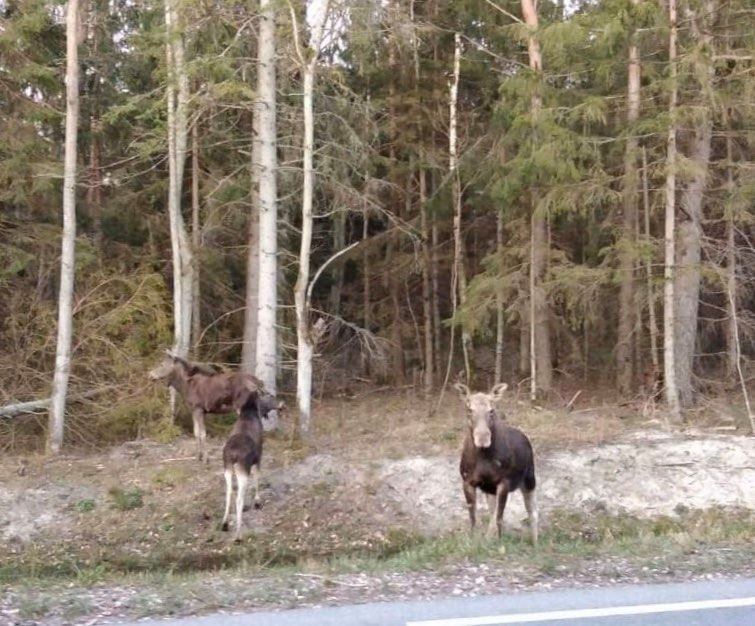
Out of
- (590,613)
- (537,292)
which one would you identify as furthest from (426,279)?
(590,613)

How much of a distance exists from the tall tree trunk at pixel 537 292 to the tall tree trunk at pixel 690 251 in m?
3.12

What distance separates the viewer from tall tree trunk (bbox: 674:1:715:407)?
56.1 feet

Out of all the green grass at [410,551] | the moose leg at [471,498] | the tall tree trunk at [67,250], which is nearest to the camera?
the green grass at [410,551]

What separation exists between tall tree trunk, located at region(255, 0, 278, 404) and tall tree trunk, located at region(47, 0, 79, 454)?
350 cm

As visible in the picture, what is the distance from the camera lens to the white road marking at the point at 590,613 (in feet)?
21.2

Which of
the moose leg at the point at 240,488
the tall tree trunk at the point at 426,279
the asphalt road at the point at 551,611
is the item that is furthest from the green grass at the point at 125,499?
the tall tree trunk at the point at 426,279

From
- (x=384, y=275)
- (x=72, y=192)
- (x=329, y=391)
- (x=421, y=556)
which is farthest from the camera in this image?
(x=384, y=275)

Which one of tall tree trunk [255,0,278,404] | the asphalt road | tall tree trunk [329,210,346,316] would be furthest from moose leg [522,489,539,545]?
tall tree trunk [329,210,346,316]

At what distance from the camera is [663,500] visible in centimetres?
1498

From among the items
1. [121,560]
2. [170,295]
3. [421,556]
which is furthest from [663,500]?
[170,295]

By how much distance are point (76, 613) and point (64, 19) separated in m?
15.1

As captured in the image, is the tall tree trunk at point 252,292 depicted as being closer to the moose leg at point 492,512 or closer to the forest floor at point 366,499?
the forest floor at point 366,499

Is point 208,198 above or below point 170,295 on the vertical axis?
above

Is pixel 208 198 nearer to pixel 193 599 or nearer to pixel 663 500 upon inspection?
pixel 663 500
